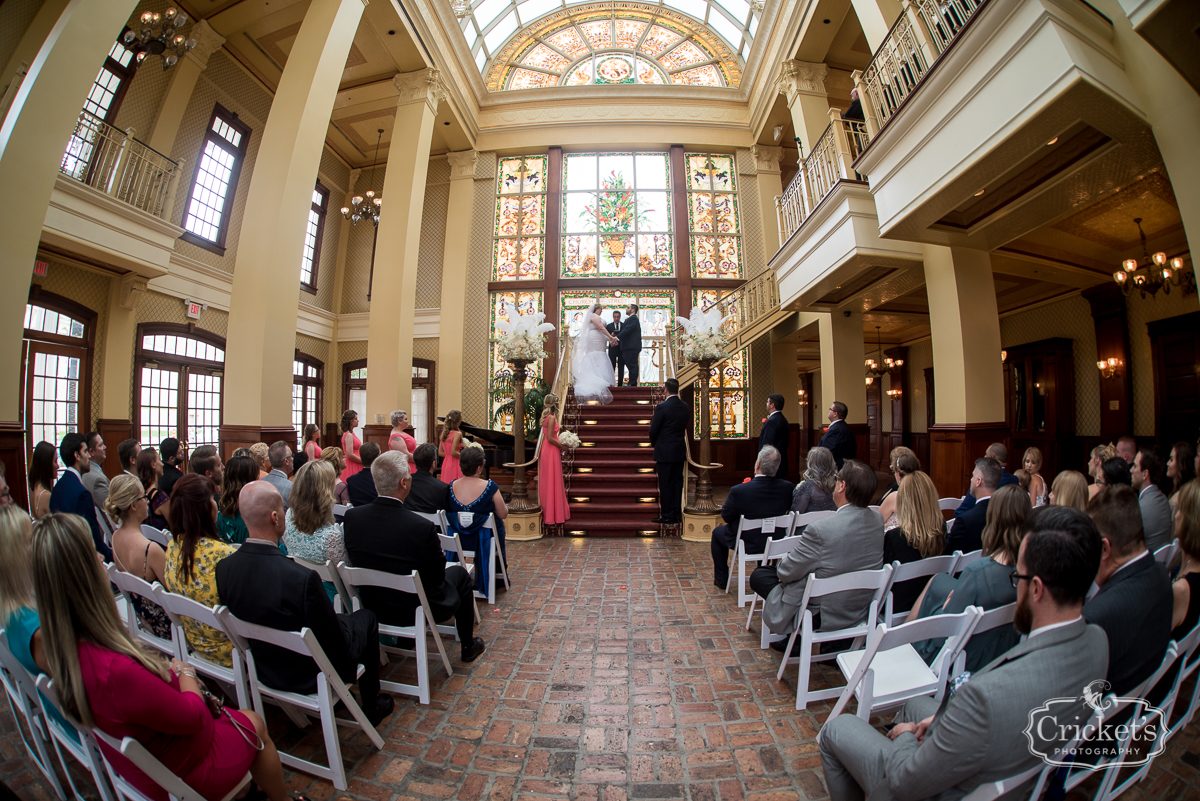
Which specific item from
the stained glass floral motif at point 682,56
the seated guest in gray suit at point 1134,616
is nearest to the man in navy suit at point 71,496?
the seated guest in gray suit at point 1134,616

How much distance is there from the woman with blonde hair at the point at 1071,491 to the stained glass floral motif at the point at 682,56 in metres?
13.3

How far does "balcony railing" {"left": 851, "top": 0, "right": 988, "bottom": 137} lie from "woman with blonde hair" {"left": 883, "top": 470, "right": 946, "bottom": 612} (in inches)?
142

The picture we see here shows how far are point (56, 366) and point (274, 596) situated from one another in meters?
8.09

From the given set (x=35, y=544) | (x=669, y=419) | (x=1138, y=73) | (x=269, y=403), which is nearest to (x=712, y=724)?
(x=35, y=544)

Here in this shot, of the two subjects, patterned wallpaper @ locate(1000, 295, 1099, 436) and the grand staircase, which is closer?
the grand staircase

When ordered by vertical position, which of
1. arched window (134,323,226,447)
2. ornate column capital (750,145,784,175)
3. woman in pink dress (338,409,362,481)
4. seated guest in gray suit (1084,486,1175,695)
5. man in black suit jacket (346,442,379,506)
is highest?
ornate column capital (750,145,784,175)

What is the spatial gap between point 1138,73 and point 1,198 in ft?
28.8

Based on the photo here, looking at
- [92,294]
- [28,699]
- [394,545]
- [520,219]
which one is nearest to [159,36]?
[92,294]

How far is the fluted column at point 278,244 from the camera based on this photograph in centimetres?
596

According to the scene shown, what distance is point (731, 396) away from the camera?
1150cm

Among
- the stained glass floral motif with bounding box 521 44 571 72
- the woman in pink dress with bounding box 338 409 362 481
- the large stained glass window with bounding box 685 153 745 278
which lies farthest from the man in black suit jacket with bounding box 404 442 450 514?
the stained glass floral motif with bounding box 521 44 571 72

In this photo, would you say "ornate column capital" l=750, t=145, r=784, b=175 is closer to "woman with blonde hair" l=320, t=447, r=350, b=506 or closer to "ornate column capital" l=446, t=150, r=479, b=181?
"ornate column capital" l=446, t=150, r=479, b=181

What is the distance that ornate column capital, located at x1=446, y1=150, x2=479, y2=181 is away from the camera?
12414 millimetres

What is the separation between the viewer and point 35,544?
132cm
